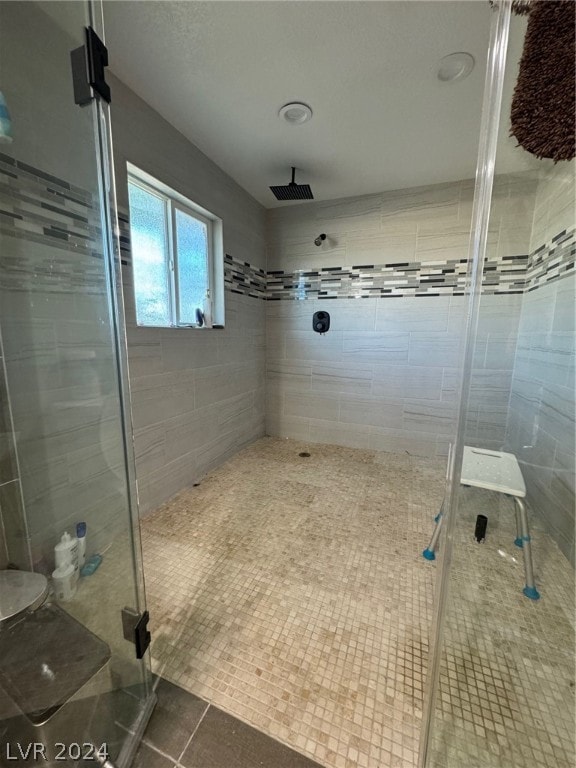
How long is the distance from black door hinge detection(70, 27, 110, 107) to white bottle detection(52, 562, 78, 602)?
4.97ft

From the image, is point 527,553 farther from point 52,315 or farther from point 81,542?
point 52,315

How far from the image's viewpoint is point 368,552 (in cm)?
143

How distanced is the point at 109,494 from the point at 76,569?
29 cm

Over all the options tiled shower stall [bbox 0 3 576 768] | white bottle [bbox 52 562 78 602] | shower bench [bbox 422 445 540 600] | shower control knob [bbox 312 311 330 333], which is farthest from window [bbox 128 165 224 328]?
shower bench [bbox 422 445 540 600]

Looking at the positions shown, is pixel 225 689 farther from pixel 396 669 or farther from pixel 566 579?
pixel 566 579

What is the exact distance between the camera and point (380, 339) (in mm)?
2578

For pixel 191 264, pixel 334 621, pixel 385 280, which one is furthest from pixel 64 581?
pixel 385 280

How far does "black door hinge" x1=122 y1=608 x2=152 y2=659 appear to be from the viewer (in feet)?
2.79

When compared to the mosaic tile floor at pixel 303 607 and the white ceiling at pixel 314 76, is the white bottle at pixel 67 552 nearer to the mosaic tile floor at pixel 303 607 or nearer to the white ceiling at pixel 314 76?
the mosaic tile floor at pixel 303 607

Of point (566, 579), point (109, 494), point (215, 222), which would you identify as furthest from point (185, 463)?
→ point (566, 579)

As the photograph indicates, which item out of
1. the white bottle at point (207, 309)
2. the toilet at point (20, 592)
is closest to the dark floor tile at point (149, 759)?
the toilet at point (20, 592)

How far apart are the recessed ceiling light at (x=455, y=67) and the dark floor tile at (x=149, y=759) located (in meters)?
2.55

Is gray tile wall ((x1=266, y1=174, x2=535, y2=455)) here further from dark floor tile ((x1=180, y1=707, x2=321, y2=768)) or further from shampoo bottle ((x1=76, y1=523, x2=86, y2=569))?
shampoo bottle ((x1=76, y1=523, x2=86, y2=569))

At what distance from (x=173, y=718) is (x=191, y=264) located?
2.18m
